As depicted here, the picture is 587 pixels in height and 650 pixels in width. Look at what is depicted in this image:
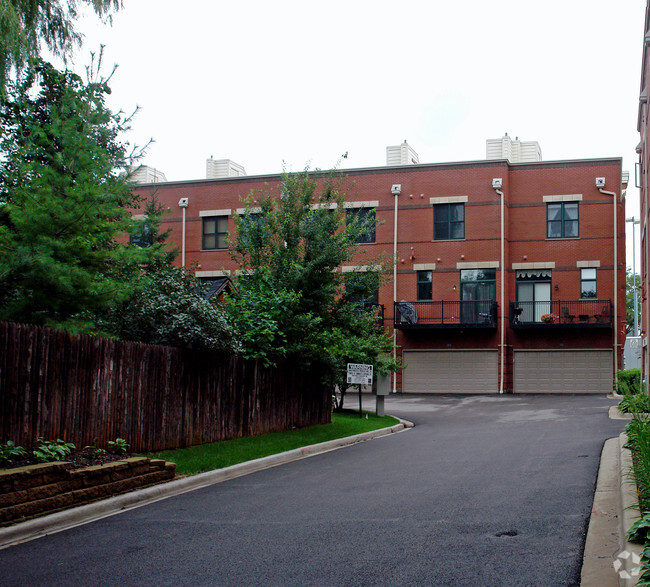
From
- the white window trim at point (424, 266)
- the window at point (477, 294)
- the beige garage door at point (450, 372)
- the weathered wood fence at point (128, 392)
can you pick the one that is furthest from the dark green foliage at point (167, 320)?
the white window trim at point (424, 266)

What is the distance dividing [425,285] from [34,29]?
28.6 meters

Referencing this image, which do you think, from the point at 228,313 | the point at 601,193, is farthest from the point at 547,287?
the point at 228,313

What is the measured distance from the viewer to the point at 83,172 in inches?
442

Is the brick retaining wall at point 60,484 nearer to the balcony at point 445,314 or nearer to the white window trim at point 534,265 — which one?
the balcony at point 445,314

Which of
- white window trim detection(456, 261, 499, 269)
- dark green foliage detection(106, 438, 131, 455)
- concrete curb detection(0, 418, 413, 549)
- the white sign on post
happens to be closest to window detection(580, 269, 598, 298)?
white window trim detection(456, 261, 499, 269)

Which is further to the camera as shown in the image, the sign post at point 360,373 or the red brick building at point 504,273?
the red brick building at point 504,273

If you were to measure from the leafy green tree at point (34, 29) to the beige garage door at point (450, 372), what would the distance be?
28017 millimetres

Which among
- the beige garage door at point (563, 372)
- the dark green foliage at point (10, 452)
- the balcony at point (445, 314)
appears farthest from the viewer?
the balcony at point (445, 314)

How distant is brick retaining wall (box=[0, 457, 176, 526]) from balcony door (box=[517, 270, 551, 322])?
2835 centimetres

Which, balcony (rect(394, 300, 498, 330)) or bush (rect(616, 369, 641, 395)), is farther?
balcony (rect(394, 300, 498, 330))

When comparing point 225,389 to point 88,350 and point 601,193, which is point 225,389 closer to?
point 88,350

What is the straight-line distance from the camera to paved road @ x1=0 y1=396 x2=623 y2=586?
5.95 meters

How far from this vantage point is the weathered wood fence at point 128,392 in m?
9.73

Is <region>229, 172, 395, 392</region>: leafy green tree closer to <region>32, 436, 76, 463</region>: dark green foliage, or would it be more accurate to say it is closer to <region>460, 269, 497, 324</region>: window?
<region>32, 436, 76, 463</region>: dark green foliage
